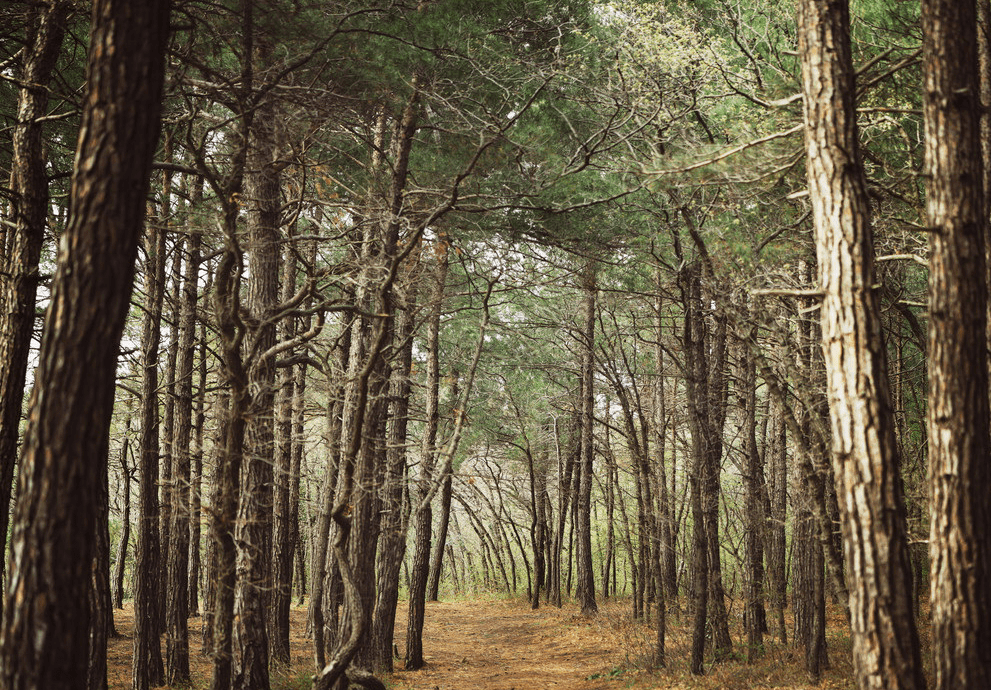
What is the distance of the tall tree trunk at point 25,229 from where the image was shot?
5926 mm

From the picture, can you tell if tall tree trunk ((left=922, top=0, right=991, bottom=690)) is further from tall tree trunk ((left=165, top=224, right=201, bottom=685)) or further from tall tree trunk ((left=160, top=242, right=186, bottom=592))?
tall tree trunk ((left=160, top=242, right=186, bottom=592))

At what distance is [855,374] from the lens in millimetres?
4938

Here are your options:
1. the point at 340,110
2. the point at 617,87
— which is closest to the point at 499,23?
the point at 617,87

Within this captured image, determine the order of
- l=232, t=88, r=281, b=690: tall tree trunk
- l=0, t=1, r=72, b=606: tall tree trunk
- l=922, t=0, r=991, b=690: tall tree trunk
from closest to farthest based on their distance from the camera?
l=922, t=0, r=991, b=690: tall tree trunk < l=0, t=1, r=72, b=606: tall tree trunk < l=232, t=88, r=281, b=690: tall tree trunk

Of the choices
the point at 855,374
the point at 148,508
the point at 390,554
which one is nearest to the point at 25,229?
the point at 148,508

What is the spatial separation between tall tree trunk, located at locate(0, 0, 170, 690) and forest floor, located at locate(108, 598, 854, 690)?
320 inches

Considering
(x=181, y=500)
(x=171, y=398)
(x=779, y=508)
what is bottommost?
(x=779, y=508)

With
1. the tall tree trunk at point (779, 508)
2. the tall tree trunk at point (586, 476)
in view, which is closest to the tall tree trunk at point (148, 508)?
the tall tree trunk at point (779, 508)

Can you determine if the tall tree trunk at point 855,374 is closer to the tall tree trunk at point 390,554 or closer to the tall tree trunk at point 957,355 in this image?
the tall tree trunk at point 957,355

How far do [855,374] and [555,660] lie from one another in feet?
39.4

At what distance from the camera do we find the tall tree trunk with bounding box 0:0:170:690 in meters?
3.62

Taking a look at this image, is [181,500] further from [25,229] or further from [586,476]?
[586,476]

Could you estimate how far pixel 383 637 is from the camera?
42.7 feet

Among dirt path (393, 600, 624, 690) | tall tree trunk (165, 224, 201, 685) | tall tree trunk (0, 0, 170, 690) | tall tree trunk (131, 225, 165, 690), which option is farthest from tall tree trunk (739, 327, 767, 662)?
tall tree trunk (0, 0, 170, 690)
